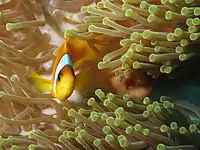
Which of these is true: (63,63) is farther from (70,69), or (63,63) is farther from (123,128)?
(123,128)

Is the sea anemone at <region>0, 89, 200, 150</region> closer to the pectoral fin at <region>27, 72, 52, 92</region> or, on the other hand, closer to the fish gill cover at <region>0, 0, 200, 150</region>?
the fish gill cover at <region>0, 0, 200, 150</region>

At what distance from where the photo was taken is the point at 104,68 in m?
1.41

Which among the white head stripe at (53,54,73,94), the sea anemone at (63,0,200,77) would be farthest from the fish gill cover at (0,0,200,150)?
the white head stripe at (53,54,73,94)

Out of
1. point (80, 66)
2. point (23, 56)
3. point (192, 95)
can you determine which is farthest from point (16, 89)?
point (192, 95)

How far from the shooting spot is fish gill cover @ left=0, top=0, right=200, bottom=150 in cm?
122

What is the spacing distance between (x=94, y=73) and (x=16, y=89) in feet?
0.92

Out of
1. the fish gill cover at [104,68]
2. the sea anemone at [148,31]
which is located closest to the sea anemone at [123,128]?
the fish gill cover at [104,68]

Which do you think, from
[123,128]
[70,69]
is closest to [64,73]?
[70,69]

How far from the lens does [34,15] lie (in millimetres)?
1526

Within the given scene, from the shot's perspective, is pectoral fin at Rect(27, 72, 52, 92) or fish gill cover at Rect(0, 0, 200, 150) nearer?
fish gill cover at Rect(0, 0, 200, 150)

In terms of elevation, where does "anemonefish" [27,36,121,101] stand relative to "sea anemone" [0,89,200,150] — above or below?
A: above

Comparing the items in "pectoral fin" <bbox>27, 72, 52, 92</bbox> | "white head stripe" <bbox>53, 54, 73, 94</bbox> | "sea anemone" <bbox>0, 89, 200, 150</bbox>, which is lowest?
"sea anemone" <bbox>0, 89, 200, 150</bbox>

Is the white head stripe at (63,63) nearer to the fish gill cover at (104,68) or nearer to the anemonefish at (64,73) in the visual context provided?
the anemonefish at (64,73)

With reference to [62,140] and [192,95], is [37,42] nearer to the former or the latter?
[62,140]
